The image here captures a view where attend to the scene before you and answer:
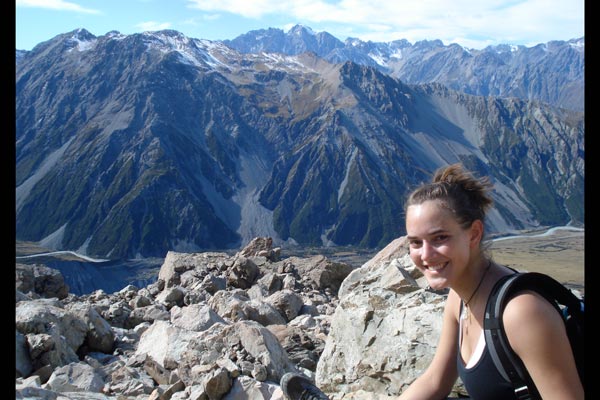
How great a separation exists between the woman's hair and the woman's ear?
1.5 inches

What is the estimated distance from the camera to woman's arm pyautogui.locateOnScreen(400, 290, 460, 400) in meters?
5.47

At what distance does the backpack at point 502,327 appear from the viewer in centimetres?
402

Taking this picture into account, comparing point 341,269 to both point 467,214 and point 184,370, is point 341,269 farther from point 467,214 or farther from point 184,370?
point 467,214

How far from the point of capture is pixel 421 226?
486 centimetres

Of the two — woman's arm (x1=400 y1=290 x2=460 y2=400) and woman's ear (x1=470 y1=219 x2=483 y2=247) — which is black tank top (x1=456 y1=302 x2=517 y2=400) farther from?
woman's ear (x1=470 y1=219 x2=483 y2=247)

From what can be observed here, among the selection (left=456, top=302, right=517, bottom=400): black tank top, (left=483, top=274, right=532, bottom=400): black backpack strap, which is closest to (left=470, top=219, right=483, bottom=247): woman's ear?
(left=483, top=274, right=532, bottom=400): black backpack strap

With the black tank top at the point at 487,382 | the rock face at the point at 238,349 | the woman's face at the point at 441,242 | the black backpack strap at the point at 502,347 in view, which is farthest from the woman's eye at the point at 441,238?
the rock face at the point at 238,349

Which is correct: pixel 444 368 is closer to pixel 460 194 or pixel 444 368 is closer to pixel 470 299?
pixel 470 299

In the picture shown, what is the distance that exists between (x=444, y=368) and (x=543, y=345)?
6.01ft

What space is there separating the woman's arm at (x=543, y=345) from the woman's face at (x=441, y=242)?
2.54ft

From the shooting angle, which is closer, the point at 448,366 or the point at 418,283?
the point at 448,366

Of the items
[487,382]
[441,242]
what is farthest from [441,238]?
[487,382]
